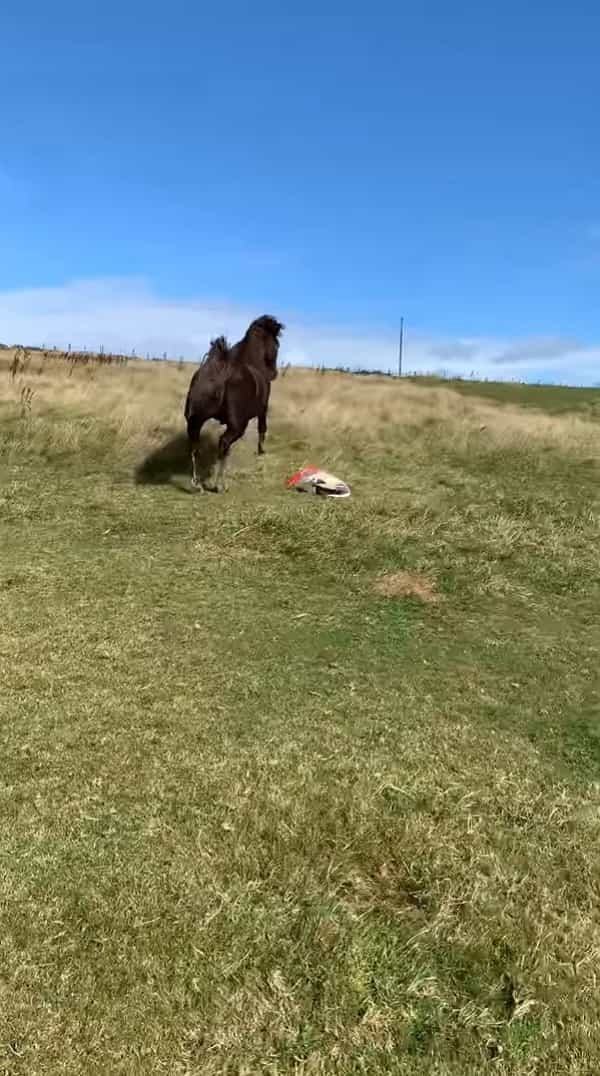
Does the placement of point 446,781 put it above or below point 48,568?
below

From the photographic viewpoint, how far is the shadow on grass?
13219 millimetres

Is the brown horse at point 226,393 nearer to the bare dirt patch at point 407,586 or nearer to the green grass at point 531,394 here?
the bare dirt patch at point 407,586

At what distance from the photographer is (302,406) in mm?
19000

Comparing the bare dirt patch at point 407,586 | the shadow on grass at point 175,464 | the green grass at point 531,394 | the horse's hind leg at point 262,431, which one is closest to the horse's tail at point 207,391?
the shadow on grass at point 175,464

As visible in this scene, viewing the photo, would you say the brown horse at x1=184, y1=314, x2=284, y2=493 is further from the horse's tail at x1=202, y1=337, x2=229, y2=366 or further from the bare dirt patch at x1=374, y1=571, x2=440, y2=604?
the bare dirt patch at x1=374, y1=571, x2=440, y2=604

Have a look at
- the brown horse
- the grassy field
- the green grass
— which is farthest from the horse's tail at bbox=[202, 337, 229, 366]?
the green grass

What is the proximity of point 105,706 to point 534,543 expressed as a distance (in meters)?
7.03

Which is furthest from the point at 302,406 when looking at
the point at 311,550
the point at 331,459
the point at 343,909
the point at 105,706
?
the point at 343,909

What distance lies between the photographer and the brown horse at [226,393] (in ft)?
41.7

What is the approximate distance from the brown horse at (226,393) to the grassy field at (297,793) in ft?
7.09

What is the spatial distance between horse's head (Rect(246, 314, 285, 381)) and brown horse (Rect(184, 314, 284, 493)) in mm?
29

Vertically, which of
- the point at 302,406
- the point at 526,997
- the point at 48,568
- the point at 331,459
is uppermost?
the point at 302,406

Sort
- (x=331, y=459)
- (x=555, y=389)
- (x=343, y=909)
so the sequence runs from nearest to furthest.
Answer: (x=343, y=909), (x=331, y=459), (x=555, y=389)

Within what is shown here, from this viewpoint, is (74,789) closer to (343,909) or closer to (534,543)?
(343,909)
